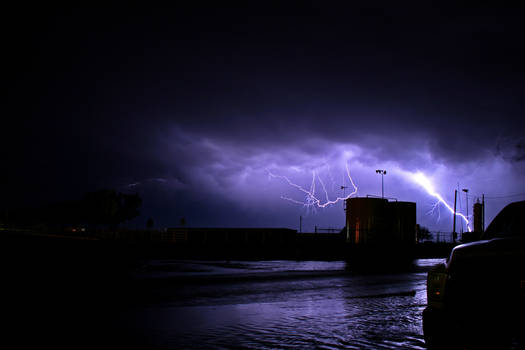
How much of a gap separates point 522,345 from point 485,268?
631 millimetres

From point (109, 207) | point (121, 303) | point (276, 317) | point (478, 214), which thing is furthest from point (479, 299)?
Result: point (109, 207)

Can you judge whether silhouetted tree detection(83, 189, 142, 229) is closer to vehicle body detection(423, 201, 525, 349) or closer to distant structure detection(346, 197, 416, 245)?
distant structure detection(346, 197, 416, 245)

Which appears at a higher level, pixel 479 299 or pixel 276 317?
pixel 479 299

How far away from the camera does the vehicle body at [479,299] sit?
3.31m

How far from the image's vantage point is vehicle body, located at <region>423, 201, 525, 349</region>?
10.9 feet

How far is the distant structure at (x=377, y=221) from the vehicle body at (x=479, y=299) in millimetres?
48990

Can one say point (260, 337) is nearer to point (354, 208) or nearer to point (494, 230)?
point (494, 230)

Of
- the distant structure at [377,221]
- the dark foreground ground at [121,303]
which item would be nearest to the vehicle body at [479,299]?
the dark foreground ground at [121,303]

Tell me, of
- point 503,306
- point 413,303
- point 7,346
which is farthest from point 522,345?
point 413,303

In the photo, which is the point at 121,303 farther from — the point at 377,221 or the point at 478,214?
the point at 478,214

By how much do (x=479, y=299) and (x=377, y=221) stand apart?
167 ft

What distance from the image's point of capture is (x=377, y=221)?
52594 millimetres

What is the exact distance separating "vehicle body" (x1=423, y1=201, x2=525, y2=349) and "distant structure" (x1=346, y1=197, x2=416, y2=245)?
161 ft

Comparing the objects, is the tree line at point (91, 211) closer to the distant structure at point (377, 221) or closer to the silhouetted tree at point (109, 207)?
the silhouetted tree at point (109, 207)
